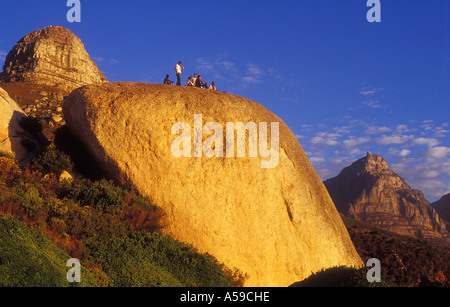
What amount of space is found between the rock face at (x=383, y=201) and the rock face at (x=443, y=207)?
5624 mm

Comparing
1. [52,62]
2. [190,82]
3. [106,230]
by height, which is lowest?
[106,230]

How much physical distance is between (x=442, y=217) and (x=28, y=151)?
319ft

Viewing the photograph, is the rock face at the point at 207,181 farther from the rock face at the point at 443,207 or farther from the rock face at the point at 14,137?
the rock face at the point at 443,207

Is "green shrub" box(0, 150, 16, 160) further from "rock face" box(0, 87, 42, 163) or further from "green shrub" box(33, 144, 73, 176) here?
"green shrub" box(33, 144, 73, 176)

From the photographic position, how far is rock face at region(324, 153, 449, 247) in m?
82.4

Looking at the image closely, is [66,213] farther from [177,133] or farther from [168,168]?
[177,133]

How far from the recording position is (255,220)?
16016 mm

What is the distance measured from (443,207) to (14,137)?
10257 cm

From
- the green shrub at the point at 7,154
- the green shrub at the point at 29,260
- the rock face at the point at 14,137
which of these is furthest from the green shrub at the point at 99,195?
the rock face at the point at 14,137

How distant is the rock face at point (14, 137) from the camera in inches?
703

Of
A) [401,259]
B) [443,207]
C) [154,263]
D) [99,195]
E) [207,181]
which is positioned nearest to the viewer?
[154,263]

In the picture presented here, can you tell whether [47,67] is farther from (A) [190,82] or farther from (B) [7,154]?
(B) [7,154]

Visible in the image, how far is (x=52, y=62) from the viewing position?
6081 cm

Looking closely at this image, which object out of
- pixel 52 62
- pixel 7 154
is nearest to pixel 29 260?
pixel 7 154
